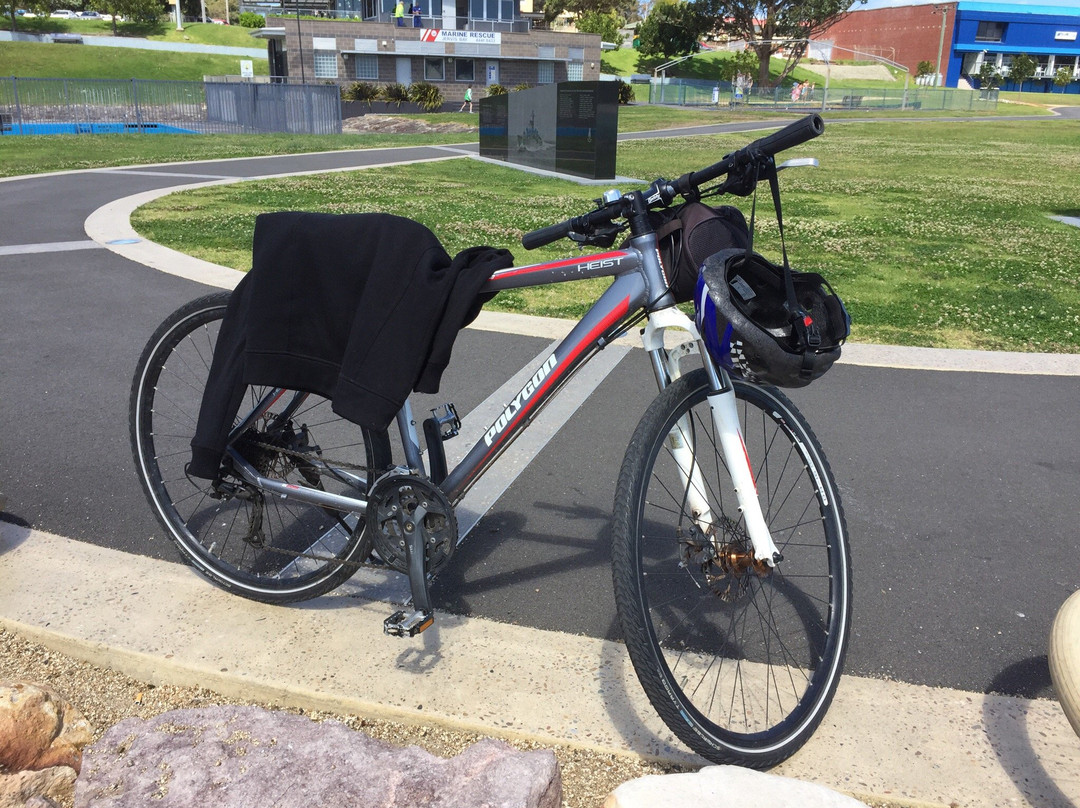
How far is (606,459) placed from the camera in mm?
4602

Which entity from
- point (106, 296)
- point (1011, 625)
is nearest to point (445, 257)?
point (1011, 625)

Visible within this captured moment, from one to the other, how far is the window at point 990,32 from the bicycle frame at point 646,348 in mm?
119941

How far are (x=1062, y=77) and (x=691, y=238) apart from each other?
119 m

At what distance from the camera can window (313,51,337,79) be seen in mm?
57062

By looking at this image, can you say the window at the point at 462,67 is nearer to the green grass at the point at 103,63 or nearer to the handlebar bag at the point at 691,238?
the green grass at the point at 103,63

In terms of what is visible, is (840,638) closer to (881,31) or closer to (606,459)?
(606,459)

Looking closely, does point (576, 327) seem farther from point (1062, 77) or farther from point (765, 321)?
point (1062, 77)

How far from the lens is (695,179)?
248cm

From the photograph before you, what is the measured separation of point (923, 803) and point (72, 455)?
3920mm

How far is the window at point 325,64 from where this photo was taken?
57062 mm

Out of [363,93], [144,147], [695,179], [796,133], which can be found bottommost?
[144,147]

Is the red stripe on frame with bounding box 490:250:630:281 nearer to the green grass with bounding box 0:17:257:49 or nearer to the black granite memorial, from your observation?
the black granite memorial

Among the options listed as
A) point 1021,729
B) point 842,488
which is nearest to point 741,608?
point 1021,729

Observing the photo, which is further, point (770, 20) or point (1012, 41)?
point (1012, 41)
